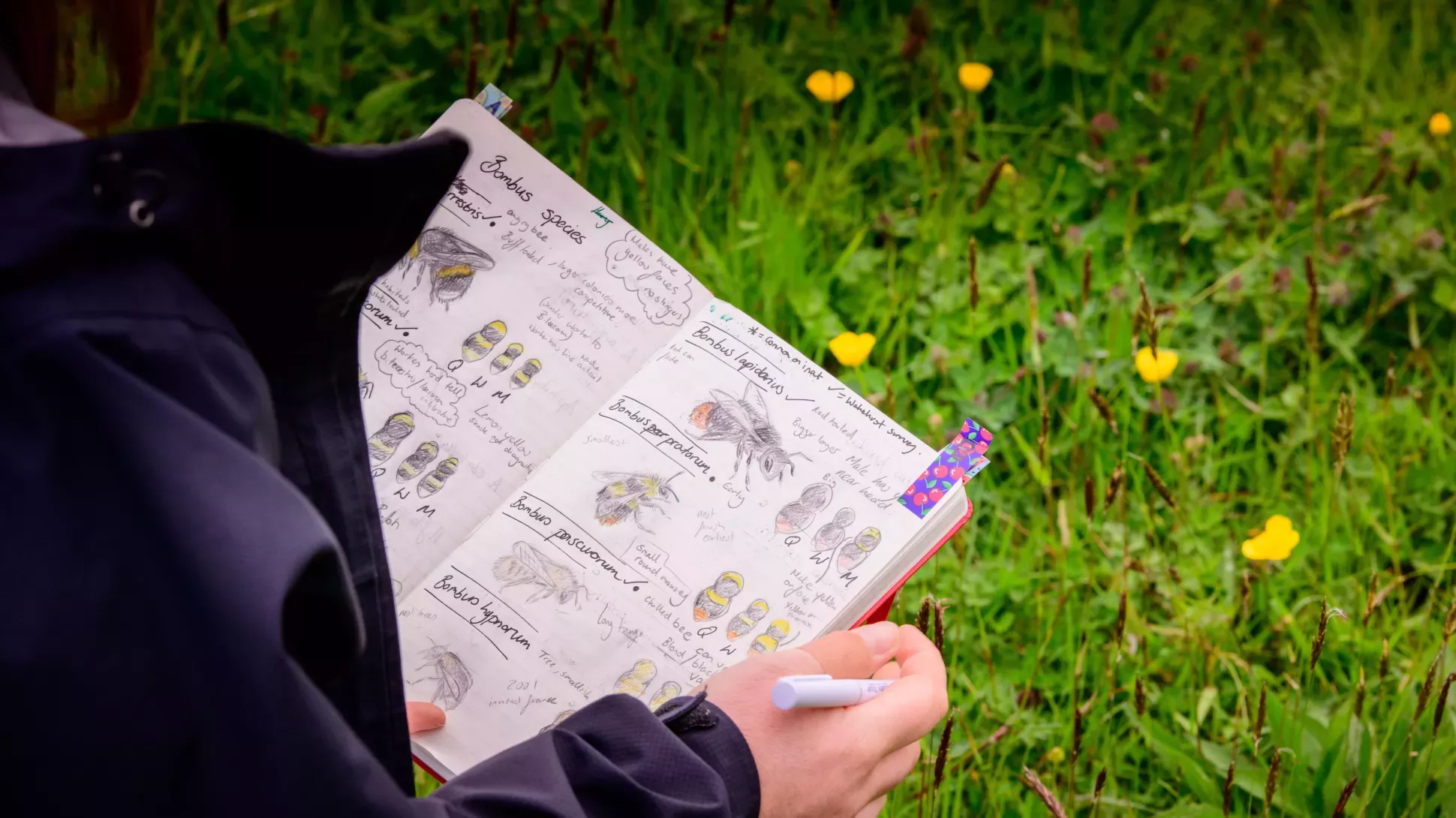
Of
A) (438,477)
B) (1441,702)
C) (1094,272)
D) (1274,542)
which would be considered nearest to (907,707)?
(438,477)

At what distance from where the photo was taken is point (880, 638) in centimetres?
96

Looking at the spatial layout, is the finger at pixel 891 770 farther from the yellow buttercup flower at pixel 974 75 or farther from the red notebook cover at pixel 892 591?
the yellow buttercup flower at pixel 974 75

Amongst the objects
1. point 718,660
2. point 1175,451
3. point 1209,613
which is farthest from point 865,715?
point 1175,451

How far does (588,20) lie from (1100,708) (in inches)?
61.6

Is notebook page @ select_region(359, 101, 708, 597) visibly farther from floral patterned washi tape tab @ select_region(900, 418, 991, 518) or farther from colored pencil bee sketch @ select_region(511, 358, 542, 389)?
floral patterned washi tape tab @ select_region(900, 418, 991, 518)

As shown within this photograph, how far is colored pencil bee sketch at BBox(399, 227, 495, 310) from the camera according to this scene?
1.17 metres

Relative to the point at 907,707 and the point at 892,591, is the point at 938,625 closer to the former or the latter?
the point at 892,591

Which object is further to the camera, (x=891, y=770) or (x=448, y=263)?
(x=448, y=263)

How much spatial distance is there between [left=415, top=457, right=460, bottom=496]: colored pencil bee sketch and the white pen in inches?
16.4

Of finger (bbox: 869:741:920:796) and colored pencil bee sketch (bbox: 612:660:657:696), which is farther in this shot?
colored pencil bee sketch (bbox: 612:660:657:696)

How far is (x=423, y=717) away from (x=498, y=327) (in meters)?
0.40

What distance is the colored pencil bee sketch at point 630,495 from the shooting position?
1.06 metres

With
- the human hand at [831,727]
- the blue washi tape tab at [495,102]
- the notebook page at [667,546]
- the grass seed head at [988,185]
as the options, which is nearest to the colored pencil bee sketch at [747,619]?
the notebook page at [667,546]

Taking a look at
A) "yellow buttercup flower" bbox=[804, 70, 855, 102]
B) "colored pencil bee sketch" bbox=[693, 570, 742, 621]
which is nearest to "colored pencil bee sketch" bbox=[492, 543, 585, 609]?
"colored pencil bee sketch" bbox=[693, 570, 742, 621]
